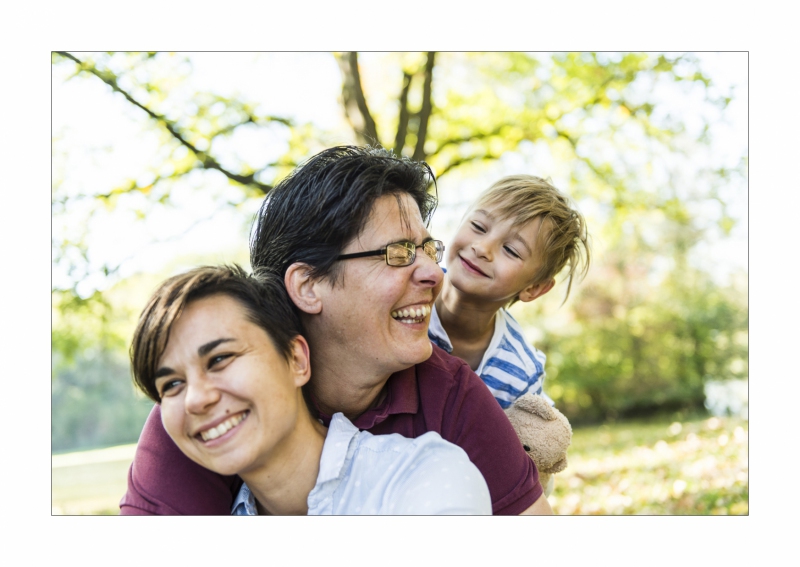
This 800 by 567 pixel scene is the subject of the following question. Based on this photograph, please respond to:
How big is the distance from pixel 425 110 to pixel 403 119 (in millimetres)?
257

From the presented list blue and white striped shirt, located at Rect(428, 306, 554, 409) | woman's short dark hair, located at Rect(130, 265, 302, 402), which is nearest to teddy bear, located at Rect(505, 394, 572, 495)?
blue and white striped shirt, located at Rect(428, 306, 554, 409)

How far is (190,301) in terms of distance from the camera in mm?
2006

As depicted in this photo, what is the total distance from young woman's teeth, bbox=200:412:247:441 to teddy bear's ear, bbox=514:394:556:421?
4.49ft

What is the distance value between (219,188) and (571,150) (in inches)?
160

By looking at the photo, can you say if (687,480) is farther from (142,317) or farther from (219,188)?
(142,317)

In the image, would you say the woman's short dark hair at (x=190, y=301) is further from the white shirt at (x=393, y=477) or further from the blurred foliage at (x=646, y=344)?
the blurred foliage at (x=646, y=344)

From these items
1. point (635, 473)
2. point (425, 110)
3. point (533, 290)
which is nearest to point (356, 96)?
point (425, 110)

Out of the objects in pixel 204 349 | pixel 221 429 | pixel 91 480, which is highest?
pixel 204 349

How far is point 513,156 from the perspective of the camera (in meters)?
8.48

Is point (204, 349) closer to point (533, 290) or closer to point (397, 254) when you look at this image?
point (397, 254)

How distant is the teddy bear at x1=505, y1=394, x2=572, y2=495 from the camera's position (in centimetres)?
287

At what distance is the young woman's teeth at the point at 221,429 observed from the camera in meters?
1.95

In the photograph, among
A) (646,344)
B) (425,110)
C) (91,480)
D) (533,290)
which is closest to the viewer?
(533,290)
